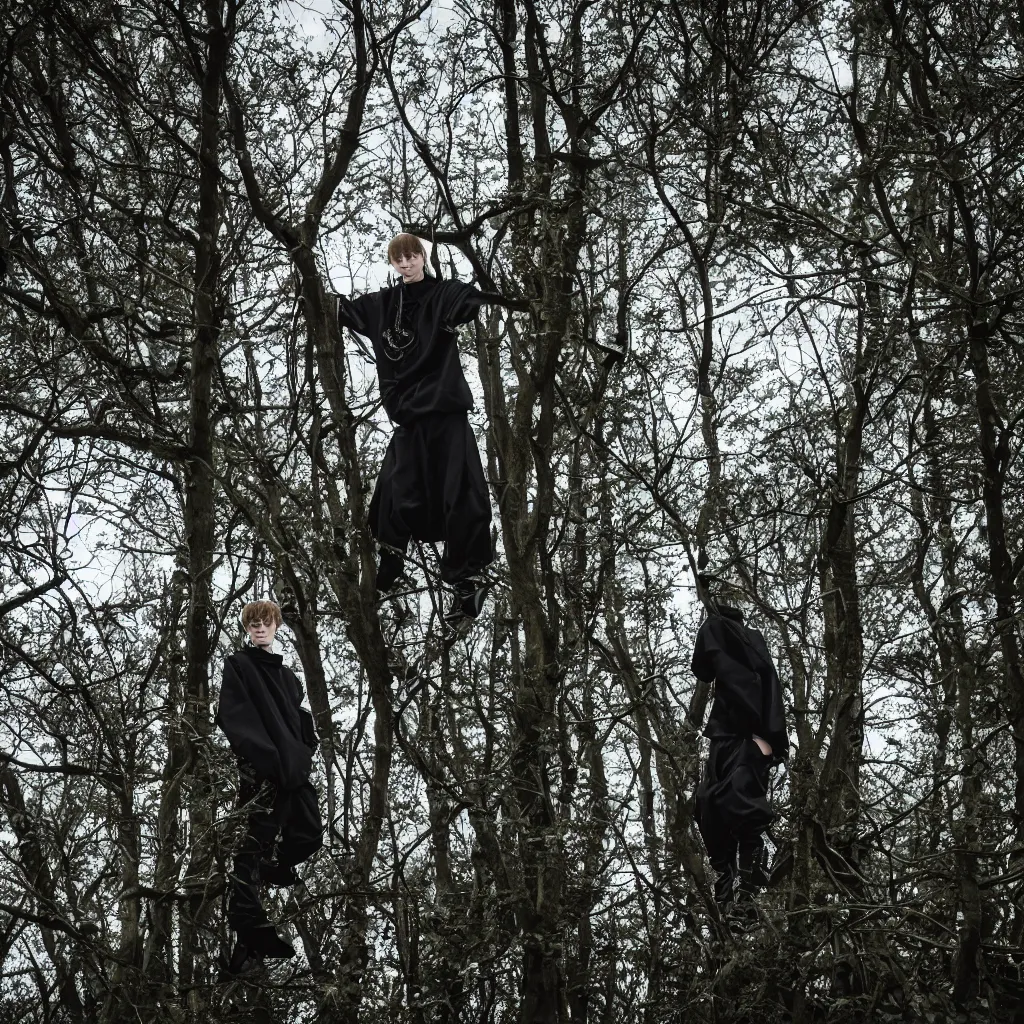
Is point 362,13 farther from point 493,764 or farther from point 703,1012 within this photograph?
point 703,1012

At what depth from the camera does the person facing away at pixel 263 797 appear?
6180 millimetres

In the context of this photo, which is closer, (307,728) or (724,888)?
(307,728)

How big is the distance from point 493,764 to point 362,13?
13.5 ft

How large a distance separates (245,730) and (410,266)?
2167mm

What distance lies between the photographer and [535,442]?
7094mm

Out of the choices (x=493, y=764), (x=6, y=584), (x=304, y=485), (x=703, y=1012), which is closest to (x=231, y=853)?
(x=493, y=764)

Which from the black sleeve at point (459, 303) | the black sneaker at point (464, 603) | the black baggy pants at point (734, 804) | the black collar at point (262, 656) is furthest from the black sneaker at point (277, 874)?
the black sleeve at point (459, 303)

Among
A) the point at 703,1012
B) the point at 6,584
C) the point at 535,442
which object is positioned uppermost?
the point at 6,584

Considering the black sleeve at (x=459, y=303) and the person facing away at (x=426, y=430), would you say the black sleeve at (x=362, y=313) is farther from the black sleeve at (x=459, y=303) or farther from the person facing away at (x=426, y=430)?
the black sleeve at (x=459, y=303)

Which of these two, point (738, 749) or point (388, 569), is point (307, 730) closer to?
point (388, 569)

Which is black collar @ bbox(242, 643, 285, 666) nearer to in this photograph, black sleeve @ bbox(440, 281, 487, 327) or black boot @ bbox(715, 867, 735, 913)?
black sleeve @ bbox(440, 281, 487, 327)

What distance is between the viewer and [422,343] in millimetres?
6316

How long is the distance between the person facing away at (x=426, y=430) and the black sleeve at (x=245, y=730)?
2.58ft

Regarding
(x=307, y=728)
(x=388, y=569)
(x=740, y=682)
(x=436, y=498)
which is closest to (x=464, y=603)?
(x=388, y=569)
